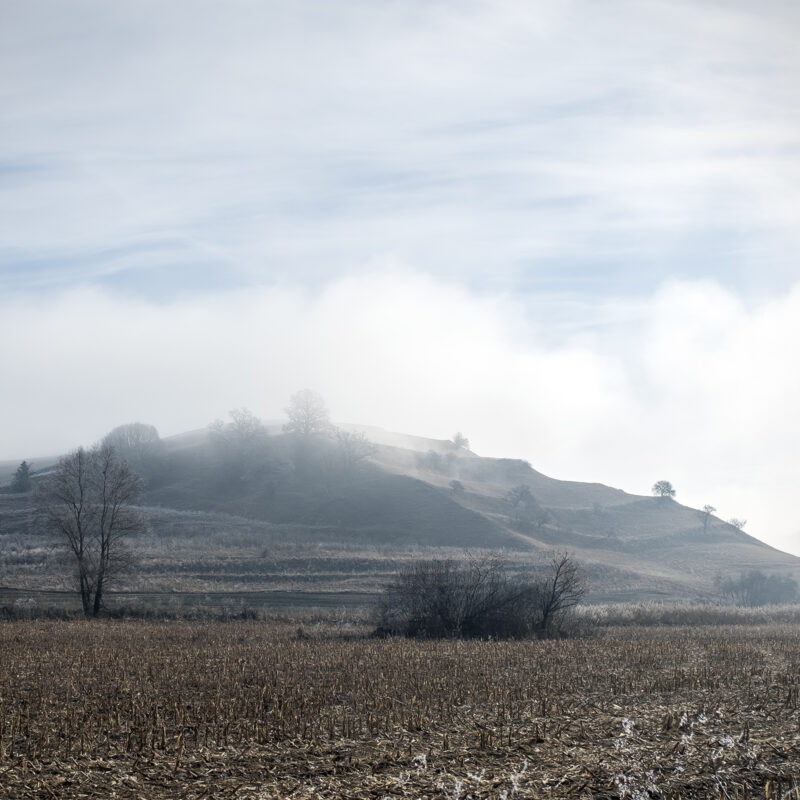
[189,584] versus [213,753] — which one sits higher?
[213,753]

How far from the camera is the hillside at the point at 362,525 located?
72.9 m

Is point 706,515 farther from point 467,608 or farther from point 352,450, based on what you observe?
point 467,608

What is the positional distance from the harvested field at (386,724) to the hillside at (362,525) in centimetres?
3662

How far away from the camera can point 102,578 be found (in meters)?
48.4

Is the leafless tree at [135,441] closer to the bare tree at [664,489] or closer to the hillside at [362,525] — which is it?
the hillside at [362,525]

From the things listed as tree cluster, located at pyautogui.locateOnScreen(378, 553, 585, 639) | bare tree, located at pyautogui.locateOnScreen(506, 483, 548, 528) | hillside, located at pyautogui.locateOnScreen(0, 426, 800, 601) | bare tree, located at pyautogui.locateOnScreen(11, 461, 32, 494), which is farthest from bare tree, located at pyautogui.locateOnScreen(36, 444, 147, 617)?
bare tree, located at pyautogui.locateOnScreen(506, 483, 548, 528)

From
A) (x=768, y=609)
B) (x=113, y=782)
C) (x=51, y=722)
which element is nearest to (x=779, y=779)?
(x=113, y=782)

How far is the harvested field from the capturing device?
1461 cm

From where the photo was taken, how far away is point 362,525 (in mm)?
110875

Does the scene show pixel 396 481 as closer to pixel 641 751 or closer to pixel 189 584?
pixel 189 584

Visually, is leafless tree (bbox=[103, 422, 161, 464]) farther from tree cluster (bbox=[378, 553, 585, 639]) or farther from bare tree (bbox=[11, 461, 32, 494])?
tree cluster (bbox=[378, 553, 585, 639])

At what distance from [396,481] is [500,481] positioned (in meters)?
38.1

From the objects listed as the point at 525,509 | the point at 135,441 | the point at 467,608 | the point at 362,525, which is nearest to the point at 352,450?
the point at 525,509

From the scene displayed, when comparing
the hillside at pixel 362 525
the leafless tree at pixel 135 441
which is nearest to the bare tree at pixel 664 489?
the hillside at pixel 362 525
